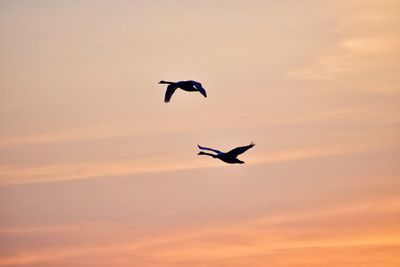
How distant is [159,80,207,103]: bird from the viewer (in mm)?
133000

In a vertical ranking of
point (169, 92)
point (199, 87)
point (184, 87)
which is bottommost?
point (199, 87)

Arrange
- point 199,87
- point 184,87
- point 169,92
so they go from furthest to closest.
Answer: point 169,92, point 184,87, point 199,87

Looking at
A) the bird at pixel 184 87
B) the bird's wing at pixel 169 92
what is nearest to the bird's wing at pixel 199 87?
the bird at pixel 184 87

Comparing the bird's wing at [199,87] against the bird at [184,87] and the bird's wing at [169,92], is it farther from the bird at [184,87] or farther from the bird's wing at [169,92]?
the bird's wing at [169,92]

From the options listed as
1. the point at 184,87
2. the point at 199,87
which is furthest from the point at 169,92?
the point at 199,87

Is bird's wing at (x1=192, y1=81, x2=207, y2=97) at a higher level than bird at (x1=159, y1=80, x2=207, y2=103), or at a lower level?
lower

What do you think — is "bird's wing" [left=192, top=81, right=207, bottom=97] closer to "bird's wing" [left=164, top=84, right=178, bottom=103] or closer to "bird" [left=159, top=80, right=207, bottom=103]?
"bird" [left=159, top=80, right=207, bottom=103]

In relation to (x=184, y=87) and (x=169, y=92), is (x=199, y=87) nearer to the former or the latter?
(x=184, y=87)

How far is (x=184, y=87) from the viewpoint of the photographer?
465 ft

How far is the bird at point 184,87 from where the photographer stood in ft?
436

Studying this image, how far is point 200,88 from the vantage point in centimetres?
13275

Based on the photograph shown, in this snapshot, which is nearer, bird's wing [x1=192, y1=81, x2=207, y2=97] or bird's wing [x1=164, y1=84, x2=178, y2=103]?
bird's wing [x1=192, y1=81, x2=207, y2=97]

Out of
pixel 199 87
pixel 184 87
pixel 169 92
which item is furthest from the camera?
pixel 169 92

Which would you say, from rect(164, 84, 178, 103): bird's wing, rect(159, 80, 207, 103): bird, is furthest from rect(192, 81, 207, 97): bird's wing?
rect(164, 84, 178, 103): bird's wing
